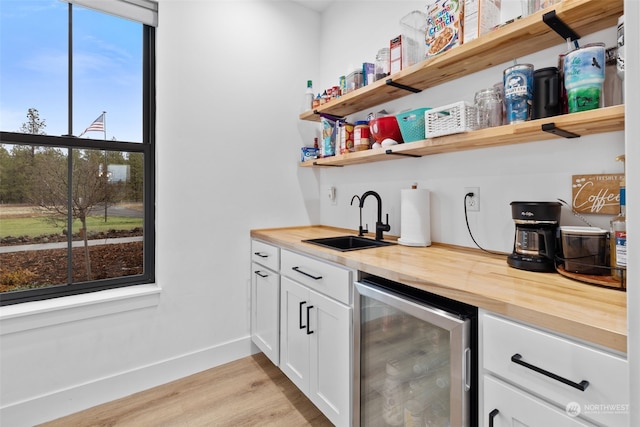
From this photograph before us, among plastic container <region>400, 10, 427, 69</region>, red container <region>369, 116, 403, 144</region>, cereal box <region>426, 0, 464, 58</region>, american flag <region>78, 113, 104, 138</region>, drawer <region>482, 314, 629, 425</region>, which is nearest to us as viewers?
drawer <region>482, 314, 629, 425</region>

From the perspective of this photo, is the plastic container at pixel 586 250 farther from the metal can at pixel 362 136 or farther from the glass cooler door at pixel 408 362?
the metal can at pixel 362 136

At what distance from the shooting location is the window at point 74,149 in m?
1.71

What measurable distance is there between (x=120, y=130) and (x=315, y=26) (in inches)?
70.3

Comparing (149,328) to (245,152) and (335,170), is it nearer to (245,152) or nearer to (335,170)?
(245,152)

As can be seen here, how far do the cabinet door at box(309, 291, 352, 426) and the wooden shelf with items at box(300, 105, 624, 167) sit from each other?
87 centimetres

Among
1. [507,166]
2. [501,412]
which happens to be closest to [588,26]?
[507,166]

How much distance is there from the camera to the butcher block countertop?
0.71m

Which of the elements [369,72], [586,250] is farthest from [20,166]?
[586,250]

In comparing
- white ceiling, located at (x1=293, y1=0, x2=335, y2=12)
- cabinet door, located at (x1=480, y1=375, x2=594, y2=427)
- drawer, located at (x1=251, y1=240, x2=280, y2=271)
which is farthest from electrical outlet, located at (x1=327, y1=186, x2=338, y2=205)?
cabinet door, located at (x1=480, y1=375, x2=594, y2=427)

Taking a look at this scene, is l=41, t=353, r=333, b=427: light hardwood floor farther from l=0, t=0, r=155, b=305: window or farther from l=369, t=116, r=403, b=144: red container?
l=369, t=116, r=403, b=144: red container

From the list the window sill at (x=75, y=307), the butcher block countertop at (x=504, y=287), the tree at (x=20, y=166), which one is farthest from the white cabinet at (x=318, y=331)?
the tree at (x=20, y=166)

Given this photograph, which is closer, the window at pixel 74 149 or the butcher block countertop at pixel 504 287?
the butcher block countertop at pixel 504 287

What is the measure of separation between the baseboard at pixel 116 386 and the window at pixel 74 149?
549mm

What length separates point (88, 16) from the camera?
1.88 meters
